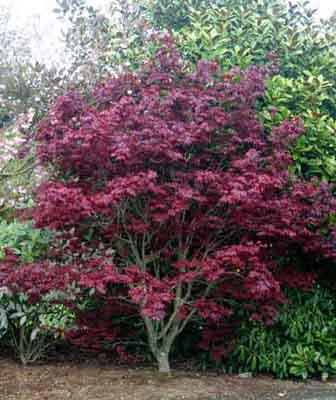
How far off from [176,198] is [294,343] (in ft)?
7.18

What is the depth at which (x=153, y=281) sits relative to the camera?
14.5 ft

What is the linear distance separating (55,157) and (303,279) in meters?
2.71

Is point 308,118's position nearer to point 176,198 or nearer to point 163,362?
point 176,198

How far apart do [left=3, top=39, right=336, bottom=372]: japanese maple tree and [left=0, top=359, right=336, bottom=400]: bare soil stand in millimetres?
407

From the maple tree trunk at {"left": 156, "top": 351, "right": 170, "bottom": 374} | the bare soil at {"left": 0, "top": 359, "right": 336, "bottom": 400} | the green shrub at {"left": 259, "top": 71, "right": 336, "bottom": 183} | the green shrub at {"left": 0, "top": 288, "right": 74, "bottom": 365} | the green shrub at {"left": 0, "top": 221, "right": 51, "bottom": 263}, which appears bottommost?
the bare soil at {"left": 0, "top": 359, "right": 336, "bottom": 400}

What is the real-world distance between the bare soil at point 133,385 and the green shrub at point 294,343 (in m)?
0.18

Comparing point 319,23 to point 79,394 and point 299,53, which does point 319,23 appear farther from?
point 79,394

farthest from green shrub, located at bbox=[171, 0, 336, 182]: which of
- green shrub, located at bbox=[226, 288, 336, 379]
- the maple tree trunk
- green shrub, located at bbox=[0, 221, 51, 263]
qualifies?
green shrub, located at bbox=[0, 221, 51, 263]

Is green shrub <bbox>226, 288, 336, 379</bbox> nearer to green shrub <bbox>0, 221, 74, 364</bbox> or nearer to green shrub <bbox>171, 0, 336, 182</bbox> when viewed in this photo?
green shrub <bbox>171, 0, 336, 182</bbox>

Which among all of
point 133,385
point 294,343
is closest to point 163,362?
point 133,385

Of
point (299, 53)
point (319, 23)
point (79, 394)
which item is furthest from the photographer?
point (319, 23)

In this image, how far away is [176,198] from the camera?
4.47 m

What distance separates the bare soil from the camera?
4430 mm

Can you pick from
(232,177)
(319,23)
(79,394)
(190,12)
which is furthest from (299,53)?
(79,394)
